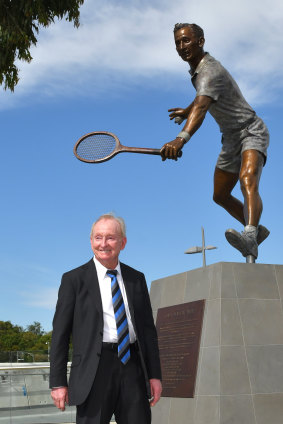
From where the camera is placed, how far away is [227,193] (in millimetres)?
7406

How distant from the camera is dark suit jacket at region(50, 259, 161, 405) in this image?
132 inches

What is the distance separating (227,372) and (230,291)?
32.4 inches

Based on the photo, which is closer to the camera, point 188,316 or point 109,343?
point 109,343

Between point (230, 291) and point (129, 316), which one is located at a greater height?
point (230, 291)

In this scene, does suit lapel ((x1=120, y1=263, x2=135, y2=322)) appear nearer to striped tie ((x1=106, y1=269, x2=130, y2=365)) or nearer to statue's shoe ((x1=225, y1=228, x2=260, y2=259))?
striped tie ((x1=106, y1=269, x2=130, y2=365))

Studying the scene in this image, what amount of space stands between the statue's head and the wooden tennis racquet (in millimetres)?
1320

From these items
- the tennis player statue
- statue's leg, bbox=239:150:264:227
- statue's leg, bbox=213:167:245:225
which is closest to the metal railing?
statue's leg, bbox=213:167:245:225

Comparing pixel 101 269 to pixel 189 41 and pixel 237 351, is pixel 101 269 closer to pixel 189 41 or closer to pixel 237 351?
pixel 237 351

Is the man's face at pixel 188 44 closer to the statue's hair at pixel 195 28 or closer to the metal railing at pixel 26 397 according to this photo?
the statue's hair at pixel 195 28

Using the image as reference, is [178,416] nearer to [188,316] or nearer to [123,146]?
[188,316]

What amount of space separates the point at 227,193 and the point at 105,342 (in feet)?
14.1

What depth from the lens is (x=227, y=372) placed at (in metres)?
5.87

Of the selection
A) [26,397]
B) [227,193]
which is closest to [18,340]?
[26,397]

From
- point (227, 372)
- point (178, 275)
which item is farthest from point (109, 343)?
point (178, 275)
